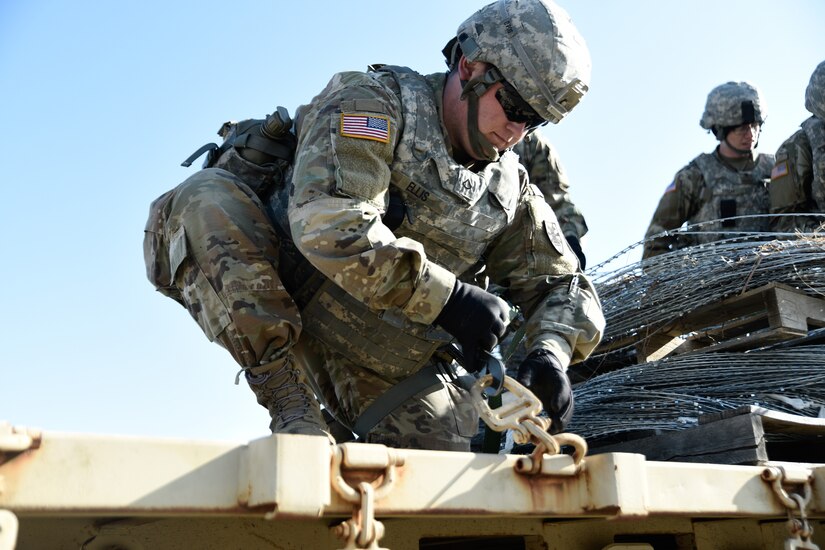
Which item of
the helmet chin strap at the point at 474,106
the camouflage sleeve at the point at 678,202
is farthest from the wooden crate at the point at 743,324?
the camouflage sleeve at the point at 678,202

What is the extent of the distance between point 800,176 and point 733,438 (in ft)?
12.3

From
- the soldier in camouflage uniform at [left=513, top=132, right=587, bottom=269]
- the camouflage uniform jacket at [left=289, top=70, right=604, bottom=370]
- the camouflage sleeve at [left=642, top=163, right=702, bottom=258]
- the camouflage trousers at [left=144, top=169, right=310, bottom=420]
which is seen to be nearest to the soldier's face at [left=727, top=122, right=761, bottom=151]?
the camouflage sleeve at [left=642, top=163, right=702, bottom=258]

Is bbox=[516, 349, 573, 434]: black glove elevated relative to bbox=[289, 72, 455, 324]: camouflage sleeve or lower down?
lower down

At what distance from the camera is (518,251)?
3.34 m

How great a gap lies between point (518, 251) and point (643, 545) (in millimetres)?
1293

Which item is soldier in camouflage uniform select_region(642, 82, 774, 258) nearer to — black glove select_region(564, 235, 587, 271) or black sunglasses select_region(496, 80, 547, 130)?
black glove select_region(564, 235, 587, 271)

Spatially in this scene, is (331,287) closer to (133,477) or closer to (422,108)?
(422,108)

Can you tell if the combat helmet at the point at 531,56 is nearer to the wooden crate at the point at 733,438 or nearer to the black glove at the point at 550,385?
the black glove at the point at 550,385

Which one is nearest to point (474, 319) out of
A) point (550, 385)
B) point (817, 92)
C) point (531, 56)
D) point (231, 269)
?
point (550, 385)

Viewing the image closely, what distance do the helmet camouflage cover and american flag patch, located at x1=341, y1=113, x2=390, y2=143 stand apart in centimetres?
445

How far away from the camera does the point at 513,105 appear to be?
3.08m

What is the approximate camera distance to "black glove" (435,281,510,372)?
258cm

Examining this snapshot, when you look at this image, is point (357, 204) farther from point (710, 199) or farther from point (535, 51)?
point (710, 199)

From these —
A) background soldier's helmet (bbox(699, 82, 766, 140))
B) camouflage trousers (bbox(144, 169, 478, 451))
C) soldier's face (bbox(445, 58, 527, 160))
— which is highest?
background soldier's helmet (bbox(699, 82, 766, 140))
